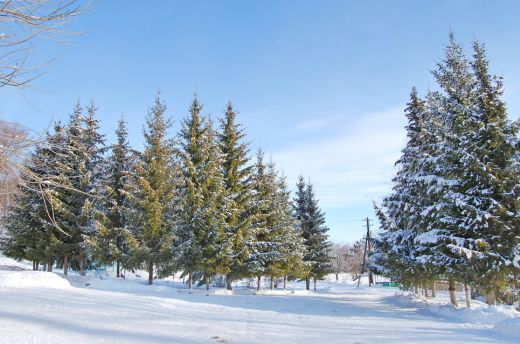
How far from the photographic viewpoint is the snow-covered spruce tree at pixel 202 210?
76.6 ft

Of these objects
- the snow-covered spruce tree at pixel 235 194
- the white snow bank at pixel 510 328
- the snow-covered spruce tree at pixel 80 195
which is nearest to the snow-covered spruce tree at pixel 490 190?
the white snow bank at pixel 510 328

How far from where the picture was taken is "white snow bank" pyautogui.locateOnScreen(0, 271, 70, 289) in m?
15.6

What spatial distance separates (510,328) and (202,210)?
16642 millimetres

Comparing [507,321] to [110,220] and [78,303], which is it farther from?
[110,220]

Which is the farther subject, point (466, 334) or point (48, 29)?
point (466, 334)

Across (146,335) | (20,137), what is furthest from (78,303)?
(20,137)

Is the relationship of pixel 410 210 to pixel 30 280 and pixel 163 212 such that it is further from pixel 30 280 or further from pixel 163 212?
pixel 30 280

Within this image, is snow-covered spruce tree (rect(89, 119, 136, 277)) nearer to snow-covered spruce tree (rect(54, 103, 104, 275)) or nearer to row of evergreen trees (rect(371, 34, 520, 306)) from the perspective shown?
snow-covered spruce tree (rect(54, 103, 104, 275))

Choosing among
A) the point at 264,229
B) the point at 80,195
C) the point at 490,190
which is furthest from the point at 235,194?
the point at 490,190

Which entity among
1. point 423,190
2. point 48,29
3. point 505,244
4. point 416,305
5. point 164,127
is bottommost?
point 416,305

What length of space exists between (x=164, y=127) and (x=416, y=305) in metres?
19.1

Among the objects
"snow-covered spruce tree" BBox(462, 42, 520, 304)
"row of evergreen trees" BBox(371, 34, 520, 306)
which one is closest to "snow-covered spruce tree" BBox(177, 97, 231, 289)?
"row of evergreen trees" BBox(371, 34, 520, 306)

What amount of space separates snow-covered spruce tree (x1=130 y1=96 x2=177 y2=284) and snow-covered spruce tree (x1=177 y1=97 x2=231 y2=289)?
1143 millimetres

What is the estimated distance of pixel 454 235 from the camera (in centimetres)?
1609
